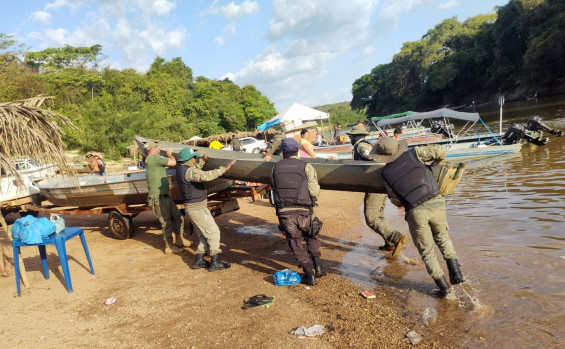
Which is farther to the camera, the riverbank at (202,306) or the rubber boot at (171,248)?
the rubber boot at (171,248)

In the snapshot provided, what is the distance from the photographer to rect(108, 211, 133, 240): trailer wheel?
7395 mm

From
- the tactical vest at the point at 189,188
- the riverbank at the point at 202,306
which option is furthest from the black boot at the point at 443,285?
the tactical vest at the point at 189,188

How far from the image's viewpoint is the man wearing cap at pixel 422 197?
377 centimetres

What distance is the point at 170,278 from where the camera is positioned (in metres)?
5.28

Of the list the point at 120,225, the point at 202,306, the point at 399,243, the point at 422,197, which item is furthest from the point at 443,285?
the point at 120,225

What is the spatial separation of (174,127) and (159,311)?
29.5 metres

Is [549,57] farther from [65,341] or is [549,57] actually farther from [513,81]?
[65,341]

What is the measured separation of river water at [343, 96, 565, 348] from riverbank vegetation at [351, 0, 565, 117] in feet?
120

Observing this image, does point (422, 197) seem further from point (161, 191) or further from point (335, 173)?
point (161, 191)

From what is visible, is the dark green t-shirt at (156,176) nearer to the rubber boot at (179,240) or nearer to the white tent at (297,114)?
the rubber boot at (179,240)

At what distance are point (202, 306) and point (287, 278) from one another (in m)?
1.13

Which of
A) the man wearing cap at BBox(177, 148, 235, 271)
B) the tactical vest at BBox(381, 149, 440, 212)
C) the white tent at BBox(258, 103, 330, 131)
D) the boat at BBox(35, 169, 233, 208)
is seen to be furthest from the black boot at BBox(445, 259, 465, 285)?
the white tent at BBox(258, 103, 330, 131)

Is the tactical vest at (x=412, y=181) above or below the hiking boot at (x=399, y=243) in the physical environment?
above

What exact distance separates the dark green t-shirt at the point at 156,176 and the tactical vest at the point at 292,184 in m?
2.70
